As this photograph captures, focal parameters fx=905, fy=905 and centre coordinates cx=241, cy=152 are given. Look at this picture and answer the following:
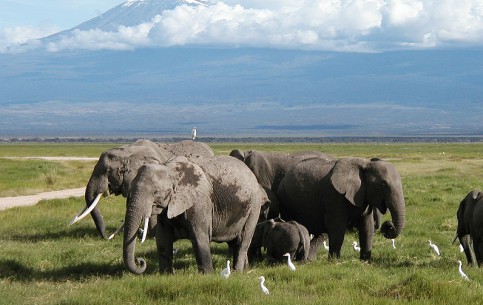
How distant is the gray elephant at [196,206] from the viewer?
45.0 ft

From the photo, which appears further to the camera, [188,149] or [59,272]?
[188,149]

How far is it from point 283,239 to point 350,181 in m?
1.81

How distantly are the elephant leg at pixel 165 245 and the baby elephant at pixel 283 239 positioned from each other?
223 cm

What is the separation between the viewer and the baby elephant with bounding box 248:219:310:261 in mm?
16016

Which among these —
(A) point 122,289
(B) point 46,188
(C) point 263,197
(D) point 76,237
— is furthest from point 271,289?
(B) point 46,188

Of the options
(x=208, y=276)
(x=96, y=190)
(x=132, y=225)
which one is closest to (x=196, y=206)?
(x=132, y=225)

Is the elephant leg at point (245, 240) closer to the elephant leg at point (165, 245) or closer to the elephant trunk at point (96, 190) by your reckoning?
the elephant leg at point (165, 245)

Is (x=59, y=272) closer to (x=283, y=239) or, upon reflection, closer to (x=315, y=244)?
(x=283, y=239)

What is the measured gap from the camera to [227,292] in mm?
12086

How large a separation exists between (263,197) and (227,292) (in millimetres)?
4935

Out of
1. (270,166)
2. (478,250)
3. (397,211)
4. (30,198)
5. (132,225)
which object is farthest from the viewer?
(30,198)

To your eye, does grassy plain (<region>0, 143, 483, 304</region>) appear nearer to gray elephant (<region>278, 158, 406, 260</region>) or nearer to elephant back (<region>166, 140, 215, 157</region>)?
gray elephant (<region>278, 158, 406, 260</region>)

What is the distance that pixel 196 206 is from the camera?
1445 cm

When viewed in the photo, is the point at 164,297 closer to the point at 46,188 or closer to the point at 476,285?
the point at 476,285
